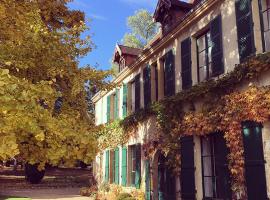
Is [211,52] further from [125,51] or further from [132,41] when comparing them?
[132,41]

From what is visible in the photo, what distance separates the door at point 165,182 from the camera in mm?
10845

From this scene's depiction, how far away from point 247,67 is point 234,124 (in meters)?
1.40

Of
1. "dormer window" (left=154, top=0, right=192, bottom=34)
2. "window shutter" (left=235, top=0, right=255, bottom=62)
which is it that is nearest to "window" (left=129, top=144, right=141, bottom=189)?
"dormer window" (left=154, top=0, right=192, bottom=34)

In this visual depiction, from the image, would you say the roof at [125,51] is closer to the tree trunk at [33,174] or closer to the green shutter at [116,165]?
the green shutter at [116,165]

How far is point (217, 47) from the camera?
30.4 feet

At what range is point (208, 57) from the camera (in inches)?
390

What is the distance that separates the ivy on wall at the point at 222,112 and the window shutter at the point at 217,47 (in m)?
0.42

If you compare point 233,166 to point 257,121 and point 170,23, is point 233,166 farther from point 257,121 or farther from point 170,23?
point 170,23

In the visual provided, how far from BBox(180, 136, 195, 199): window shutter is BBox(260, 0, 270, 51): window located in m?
3.54

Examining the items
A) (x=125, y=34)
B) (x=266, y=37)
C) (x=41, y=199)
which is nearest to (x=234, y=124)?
Answer: (x=266, y=37)

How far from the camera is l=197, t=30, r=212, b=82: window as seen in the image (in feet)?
32.4

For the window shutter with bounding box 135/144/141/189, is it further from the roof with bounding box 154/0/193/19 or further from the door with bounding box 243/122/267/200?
the door with bounding box 243/122/267/200

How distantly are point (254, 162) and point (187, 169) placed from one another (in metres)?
2.84

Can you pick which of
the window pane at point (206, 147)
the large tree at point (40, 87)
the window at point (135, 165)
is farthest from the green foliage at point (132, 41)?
the window pane at point (206, 147)
